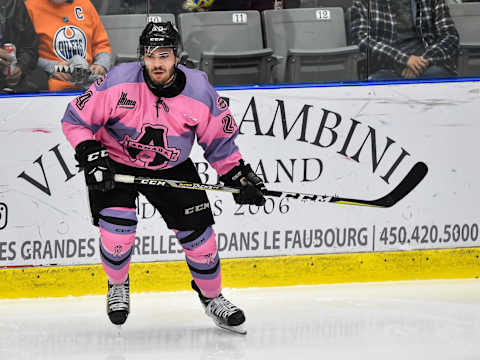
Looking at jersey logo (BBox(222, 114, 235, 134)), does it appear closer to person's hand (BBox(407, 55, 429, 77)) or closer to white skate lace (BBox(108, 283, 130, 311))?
white skate lace (BBox(108, 283, 130, 311))

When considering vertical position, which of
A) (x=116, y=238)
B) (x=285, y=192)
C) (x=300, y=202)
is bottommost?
(x=300, y=202)

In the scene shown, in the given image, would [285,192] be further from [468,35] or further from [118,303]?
[468,35]

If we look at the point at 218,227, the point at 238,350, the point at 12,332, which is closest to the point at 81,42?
the point at 218,227

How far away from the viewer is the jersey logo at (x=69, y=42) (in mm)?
3725

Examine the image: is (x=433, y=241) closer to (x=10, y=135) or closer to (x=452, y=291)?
(x=452, y=291)

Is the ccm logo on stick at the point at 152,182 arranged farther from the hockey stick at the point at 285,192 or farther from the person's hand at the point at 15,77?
the person's hand at the point at 15,77

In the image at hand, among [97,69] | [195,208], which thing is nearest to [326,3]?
[97,69]

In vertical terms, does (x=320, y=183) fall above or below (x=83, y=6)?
below

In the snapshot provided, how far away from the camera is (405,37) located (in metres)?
4.00

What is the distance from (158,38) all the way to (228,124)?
408mm

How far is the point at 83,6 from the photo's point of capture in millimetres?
3732

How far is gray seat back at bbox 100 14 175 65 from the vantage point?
12.3 feet

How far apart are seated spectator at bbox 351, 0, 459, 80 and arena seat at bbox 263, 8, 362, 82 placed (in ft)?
0.25

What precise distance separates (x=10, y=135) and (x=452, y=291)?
2.03 m
